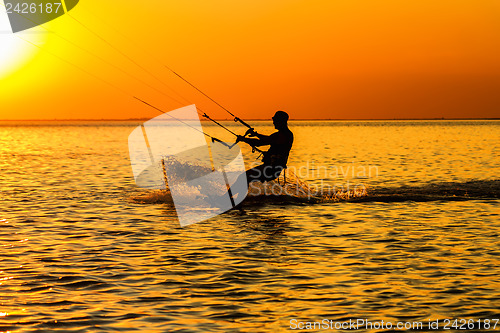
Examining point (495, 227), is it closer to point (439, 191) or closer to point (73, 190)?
point (439, 191)

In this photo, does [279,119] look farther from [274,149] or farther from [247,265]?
[247,265]

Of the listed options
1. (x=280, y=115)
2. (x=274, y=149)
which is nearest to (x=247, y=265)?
(x=274, y=149)

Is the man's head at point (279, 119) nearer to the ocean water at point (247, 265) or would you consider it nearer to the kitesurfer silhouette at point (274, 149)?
the kitesurfer silhouette at point (274, 149)

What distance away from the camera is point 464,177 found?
28.5 metres

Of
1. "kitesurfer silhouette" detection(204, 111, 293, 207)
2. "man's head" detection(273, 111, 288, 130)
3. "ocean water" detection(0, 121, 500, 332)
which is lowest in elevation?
"ocean water" detection(0, 121, 500, 332)

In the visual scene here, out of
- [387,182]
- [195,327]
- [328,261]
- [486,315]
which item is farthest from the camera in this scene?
[387,182]

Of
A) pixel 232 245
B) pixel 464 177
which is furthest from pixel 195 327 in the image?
pixel 464 177

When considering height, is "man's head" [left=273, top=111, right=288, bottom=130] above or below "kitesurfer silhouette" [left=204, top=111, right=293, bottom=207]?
above

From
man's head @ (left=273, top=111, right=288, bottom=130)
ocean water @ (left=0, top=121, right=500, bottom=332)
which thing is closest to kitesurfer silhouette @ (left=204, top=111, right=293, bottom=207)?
man's head @ (left=273, top=111, right=288, bottom=130)

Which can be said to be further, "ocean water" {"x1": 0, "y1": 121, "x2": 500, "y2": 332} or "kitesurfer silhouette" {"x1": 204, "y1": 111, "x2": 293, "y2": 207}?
"kitesurfer silhouette" {"x1": 204, "y1": 111, "x2": 293, "y2": 207}

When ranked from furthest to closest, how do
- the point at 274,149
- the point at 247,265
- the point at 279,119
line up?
1. the point at 274,149
2. the point at 279,119
3. the point at 247,265

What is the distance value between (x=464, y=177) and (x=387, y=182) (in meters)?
4.34

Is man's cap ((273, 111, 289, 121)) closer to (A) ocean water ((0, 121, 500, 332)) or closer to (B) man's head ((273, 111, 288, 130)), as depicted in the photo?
(B) man's head ((273, 111, 288, 130))

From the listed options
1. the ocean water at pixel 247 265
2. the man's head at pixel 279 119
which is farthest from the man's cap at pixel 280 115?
the ocean water at pixel 247 265
